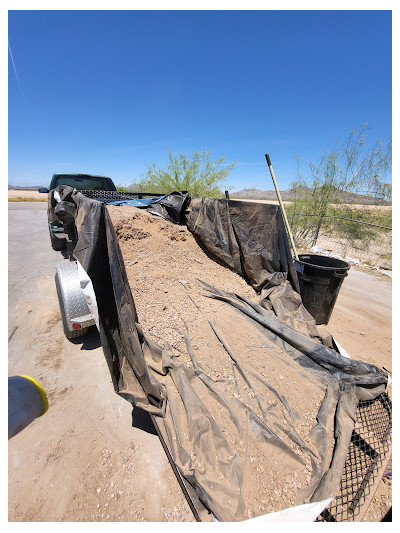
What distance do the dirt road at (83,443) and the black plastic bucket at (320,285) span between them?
0.44 m

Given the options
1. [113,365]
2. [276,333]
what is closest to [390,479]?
[276,333]

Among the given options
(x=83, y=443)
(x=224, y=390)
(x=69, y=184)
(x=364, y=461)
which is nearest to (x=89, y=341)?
(x=83, y=443)

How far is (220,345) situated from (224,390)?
487 millimetres

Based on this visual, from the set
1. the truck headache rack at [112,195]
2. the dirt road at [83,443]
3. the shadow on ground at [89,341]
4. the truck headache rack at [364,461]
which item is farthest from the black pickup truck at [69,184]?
the truck headache rack at [364,461]

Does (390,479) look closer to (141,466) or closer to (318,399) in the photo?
(318,399)

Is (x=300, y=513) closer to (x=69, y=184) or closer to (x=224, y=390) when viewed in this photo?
(x=224, y=390)

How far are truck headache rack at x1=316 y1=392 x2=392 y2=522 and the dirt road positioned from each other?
893 mm

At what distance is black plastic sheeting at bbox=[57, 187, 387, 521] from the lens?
1349 mm

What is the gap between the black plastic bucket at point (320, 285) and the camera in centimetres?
294

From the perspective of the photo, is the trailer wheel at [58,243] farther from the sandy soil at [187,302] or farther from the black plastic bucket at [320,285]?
the black plastic bucket at [320,285]

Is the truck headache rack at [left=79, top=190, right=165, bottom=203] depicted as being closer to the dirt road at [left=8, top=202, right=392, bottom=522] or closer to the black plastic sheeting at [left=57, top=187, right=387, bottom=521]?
the black plastic sheeting at [left=57, top=187, right=387, bottom=521]

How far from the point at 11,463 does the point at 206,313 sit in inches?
79.0

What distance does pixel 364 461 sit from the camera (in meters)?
1.52

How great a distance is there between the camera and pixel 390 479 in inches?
59.3
